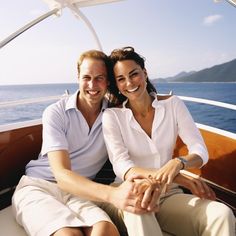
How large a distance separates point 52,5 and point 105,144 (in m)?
1.63

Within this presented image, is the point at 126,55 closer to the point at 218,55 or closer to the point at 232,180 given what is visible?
the point at 232,180

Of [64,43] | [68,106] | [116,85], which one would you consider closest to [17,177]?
[68,106]

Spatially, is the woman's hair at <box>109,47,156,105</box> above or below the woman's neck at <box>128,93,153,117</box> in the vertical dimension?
above

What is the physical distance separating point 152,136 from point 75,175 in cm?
48

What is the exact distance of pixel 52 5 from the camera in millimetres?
2705

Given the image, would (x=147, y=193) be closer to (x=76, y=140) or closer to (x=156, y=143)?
(x=156, y=143)

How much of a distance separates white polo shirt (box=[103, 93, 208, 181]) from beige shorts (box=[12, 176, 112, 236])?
0.27 metres

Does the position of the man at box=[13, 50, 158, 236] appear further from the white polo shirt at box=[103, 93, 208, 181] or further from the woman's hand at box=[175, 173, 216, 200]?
the woman's hand at box=[175, 173, 216, 200]

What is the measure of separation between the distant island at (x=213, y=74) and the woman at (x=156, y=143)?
6244cm

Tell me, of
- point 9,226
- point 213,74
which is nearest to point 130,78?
point 9,226

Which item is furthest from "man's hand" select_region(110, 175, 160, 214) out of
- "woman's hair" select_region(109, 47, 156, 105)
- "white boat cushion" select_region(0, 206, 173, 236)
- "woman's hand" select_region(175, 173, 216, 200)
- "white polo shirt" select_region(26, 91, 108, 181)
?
"woman's hair" select_region(109, 47, 156, 105)

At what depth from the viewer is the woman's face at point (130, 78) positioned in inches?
64.7

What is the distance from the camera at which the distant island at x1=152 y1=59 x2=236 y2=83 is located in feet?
203

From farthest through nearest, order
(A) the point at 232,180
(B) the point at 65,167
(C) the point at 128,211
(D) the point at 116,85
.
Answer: (A) the point at 232,180 → (D) the point at 116,85 → (B) the point at 65,167 → (C) the point at 128,211
